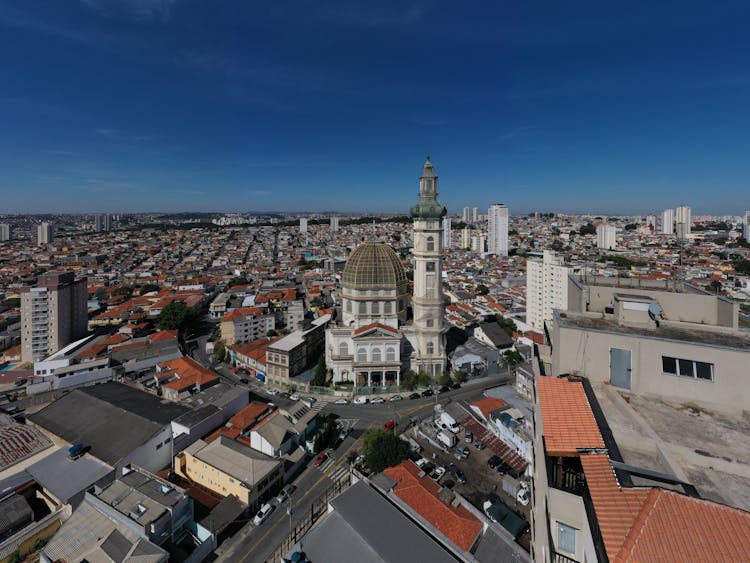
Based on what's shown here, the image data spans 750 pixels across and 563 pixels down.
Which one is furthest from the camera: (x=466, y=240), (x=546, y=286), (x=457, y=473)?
(x=466, y=240)

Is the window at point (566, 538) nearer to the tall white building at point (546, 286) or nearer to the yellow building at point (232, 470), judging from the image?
the yellow building at point (232, 470)

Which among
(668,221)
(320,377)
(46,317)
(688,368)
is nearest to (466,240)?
(668,221)

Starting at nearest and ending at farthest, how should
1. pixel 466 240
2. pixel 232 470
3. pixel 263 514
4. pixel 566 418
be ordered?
pixel 566 418 < pixel 263 514 < pixel 232 470 < pixel 466 240

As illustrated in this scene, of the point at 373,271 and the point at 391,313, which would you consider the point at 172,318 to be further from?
the point at 391,313

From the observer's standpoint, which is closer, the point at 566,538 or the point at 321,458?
the point at 566,538

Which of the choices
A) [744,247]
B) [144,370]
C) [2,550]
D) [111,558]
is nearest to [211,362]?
[144,370]

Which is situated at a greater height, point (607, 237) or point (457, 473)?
point (607, 237)

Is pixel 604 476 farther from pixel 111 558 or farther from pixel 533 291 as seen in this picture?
pixel 533 291

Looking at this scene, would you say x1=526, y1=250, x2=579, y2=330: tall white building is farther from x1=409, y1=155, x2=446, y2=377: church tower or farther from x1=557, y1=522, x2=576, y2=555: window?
x1=557, y1=522, x2=576, y2=555: window
